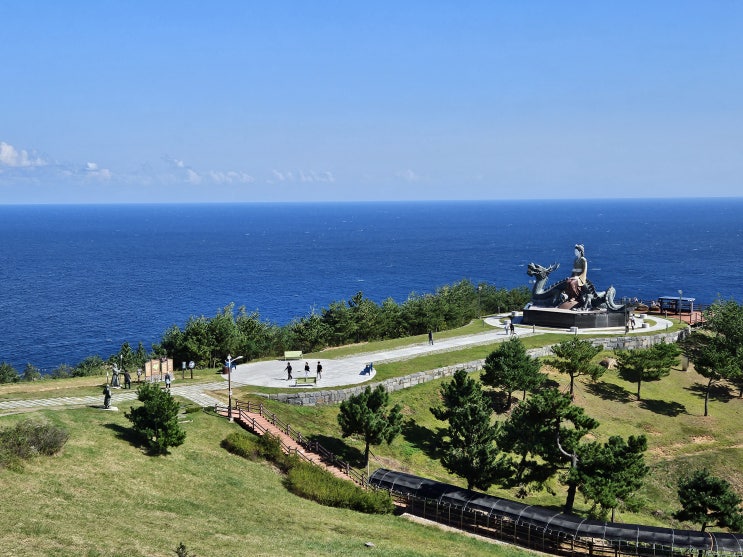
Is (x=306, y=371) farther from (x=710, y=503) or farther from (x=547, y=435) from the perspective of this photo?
(x=710, y=503)

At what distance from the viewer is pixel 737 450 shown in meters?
51.7

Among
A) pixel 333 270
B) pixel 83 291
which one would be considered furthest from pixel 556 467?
pixel 333 270

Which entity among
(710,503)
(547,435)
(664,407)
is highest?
(547,435)

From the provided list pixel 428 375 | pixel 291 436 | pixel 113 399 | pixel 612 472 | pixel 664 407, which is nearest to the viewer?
pixel 612 472

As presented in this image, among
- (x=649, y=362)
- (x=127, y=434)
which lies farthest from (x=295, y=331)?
(x=127, y=434)

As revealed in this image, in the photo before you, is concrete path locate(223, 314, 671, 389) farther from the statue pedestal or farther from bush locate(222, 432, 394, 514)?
bush locate(222, 432, 394, 514)

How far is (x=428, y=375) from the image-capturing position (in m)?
55.4

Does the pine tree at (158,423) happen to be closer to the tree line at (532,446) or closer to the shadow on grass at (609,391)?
the tree line at (532,446)

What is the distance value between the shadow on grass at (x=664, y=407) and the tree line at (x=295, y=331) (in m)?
22.4

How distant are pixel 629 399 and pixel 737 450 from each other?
28.8 ft

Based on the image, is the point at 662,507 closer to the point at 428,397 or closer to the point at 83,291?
the point at 428,397

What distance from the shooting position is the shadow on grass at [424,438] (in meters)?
46.1

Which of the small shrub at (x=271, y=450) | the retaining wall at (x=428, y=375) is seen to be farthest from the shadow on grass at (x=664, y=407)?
the small shrub at (x=271, y=450)

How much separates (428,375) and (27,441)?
31793 mm
